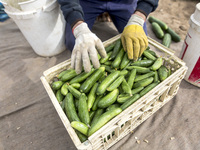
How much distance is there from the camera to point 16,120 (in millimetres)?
2373

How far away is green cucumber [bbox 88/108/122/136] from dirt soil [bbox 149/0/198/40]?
2876 millimetres

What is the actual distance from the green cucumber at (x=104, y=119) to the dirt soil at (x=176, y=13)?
9.44ft

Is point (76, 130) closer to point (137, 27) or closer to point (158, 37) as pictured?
point (137, 27)

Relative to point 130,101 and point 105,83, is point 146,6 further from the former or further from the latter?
point 130,101

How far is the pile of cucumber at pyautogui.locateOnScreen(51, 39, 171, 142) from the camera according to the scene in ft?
5.16

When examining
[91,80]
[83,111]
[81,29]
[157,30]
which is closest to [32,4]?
[81,29]

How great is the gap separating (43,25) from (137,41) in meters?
1.74

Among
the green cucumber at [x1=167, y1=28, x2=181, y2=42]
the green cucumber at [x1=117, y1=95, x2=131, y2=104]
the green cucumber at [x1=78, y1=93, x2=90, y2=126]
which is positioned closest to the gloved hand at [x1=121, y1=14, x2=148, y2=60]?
the green cucumber at [x1=117, y1=95, x2=131, y2=104]

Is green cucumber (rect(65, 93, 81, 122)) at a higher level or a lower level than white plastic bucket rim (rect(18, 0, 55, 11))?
lower

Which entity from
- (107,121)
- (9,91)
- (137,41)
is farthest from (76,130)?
Result: (9,91)

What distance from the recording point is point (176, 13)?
4164 millimetres

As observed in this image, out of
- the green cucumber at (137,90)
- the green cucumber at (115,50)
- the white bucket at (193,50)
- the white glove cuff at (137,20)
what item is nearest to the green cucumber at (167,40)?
the white bucket at (193,50)

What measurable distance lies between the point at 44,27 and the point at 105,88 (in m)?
1.80

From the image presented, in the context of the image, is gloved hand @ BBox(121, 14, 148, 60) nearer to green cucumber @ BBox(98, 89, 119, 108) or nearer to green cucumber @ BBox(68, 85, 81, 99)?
green cucumber @ BBox(98, 89, 119, 108)
